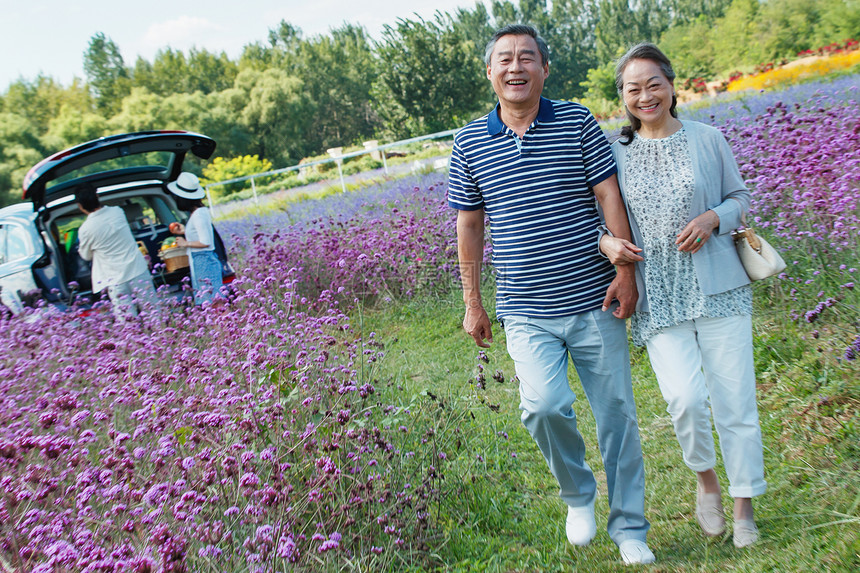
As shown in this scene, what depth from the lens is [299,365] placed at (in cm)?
384

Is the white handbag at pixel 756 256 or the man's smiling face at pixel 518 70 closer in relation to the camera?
the white handbag at pixel 756 256

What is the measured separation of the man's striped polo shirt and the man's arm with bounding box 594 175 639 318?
1.9 inches

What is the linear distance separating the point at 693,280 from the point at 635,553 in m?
1.11

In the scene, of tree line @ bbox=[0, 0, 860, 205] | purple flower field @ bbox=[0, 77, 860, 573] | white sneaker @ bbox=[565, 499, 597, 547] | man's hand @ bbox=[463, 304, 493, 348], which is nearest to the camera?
purple flower field @ bbox=[0, 77, 860, 573]

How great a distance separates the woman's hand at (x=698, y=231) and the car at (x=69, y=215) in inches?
202

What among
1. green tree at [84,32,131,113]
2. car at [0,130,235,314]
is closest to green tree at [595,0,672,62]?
green tree at [84,32,131,113]

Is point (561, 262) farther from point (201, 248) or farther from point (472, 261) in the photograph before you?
point (201, 248)

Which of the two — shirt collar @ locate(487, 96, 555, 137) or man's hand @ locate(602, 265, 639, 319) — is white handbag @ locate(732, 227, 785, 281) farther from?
shirt collar @ locate(487, 96, 555, 137)

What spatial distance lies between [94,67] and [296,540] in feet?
303

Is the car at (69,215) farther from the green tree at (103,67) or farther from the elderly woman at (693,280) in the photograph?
the green tree at (103,67)

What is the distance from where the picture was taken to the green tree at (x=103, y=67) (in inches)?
3187

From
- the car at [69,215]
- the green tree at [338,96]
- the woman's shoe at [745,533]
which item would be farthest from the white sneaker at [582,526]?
the green tree at [338,96]

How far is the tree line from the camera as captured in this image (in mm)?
43344

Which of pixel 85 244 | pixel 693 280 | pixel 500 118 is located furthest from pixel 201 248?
pixel 693 280
